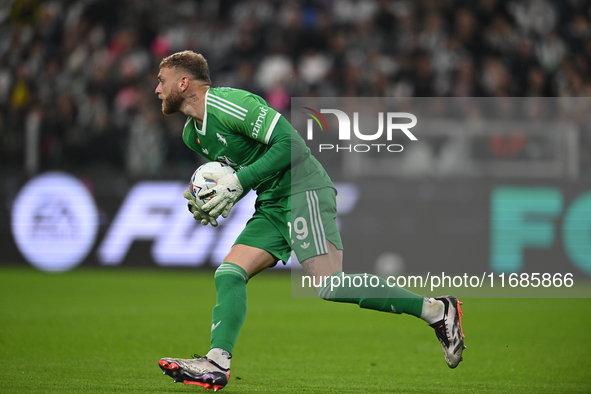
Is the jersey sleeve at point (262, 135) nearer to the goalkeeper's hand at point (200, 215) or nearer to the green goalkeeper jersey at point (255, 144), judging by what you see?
the green goalkeeper jersey at point (255, 144)

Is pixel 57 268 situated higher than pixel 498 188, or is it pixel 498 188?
pixel 498 188

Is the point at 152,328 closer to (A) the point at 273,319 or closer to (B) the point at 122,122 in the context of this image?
(A) the point at 273,319

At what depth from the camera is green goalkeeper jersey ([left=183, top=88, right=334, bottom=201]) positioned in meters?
4.46

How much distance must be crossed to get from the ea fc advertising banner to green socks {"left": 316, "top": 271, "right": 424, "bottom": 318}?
18.8ft

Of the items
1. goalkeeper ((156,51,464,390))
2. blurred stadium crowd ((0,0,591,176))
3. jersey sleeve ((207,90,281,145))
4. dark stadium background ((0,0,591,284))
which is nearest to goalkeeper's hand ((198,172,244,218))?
goalkeeper ((156,51,464,390))

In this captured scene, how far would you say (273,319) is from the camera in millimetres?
7977

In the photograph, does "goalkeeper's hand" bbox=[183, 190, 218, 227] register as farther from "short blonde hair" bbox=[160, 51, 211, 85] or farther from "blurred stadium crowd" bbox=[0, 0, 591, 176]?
"blurred stadium crowd" bbox=[0, 0, 591, 176]

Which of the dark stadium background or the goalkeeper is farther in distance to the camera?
the dark stadium background

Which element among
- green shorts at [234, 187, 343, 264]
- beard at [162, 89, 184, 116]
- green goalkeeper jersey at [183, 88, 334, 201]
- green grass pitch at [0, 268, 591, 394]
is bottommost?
green grass pitch at [0, 268, 591, 394]

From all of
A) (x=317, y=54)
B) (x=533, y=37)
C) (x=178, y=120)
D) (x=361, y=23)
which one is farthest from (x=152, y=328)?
(x=533, y=37)

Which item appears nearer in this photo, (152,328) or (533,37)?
(152,328)

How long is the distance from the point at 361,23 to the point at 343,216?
13.1 feet

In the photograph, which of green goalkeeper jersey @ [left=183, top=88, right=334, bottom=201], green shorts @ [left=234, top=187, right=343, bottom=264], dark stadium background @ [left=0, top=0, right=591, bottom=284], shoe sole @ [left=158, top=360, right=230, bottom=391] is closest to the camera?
shoe sole @ [left=158, top=360, right=230, bottom=391]

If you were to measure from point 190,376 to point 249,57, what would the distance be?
989 centimetres
